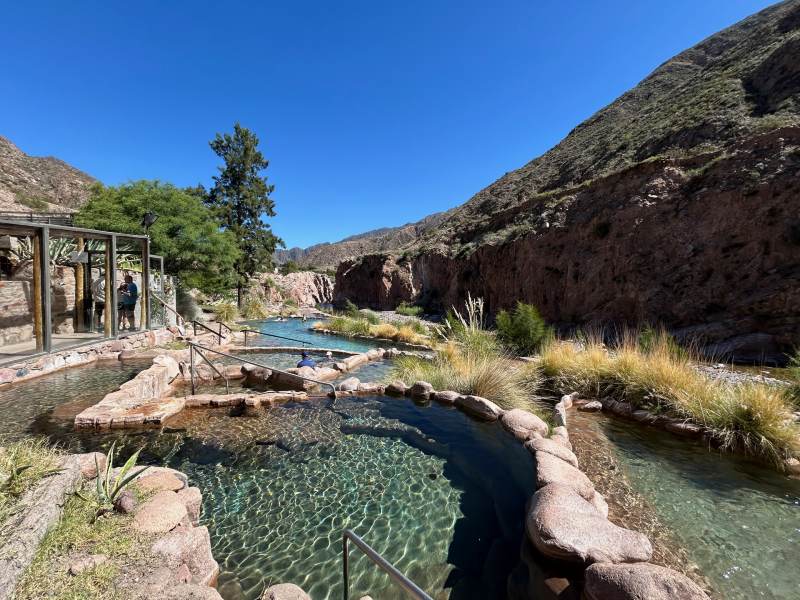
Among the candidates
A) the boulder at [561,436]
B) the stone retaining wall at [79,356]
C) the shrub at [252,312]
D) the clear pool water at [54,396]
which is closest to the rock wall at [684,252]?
the boulder at [561,436]

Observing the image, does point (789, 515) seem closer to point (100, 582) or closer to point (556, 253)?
point (100, 582)

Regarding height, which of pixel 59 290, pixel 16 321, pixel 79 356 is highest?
pixel 59 290

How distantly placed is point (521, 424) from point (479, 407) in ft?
2.91

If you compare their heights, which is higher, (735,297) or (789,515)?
(735,297)

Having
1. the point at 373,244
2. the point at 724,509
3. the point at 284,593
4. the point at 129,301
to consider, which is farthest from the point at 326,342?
the point at 373,244

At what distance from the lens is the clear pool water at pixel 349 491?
2604 millimetres

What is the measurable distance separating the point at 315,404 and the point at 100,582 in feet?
14.0

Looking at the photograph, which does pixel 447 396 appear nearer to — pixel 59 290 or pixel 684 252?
pixel 59 290

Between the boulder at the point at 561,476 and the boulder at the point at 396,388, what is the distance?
10.6 feet

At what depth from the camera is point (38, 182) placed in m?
35.6

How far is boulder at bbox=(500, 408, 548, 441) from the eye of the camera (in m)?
4.56

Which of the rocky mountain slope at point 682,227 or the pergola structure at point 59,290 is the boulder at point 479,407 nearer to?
the pergola structure at point 59,290

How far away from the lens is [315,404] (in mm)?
6117

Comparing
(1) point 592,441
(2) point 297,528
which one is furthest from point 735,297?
(2) point 297,528
